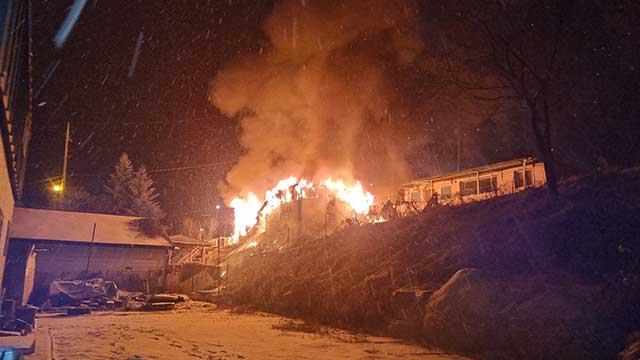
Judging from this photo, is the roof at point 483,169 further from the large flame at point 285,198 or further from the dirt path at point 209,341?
the dirt path at point 209,341

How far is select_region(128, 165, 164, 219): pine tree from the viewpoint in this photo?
65125 millimetres

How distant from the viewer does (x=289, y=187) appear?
42219 millimetres

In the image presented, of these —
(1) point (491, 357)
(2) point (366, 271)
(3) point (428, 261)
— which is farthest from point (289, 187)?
(1) point (491, 357)

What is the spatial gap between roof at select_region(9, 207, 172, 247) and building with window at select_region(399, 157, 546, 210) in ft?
66.4

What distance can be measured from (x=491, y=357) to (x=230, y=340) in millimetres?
7309

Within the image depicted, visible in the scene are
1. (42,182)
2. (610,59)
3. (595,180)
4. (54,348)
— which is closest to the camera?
(54,348)

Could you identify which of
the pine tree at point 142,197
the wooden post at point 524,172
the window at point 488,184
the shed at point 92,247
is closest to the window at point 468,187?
the window at point 488,184

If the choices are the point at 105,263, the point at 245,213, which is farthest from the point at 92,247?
the point at 245,213

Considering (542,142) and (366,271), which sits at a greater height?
(542,142)

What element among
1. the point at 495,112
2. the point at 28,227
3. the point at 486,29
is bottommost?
the point at 28,227

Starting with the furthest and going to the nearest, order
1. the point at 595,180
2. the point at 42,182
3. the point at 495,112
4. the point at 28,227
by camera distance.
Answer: the point at 42,182 → the point at 495,112 → the point at 28,227 → the point at 595,180

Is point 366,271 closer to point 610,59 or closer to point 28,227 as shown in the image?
point 610,59

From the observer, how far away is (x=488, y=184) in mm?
34094

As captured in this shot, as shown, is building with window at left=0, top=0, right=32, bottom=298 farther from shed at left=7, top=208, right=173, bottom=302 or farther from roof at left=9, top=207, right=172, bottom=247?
roof at left=9, top=207, right=172, bottom=247
